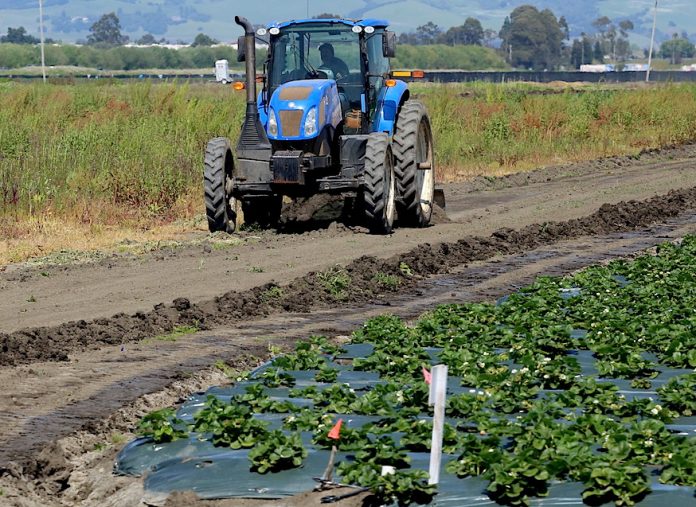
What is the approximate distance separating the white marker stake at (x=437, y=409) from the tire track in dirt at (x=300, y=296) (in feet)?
14.1

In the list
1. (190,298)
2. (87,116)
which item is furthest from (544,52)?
(190,298)

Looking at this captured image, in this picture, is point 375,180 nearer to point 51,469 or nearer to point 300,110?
point 300,110

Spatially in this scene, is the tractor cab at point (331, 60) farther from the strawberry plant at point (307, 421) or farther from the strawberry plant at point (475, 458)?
the strawberry plant at point (475, 458)

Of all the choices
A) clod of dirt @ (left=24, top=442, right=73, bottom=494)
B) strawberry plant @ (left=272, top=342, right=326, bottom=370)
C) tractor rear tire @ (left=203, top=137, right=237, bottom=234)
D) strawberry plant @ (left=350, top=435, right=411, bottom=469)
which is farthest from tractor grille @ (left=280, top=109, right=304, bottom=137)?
strawberry plant @ (left=350, top=435, right=411, bottom=469)

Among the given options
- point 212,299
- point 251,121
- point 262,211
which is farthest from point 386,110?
point 212,299

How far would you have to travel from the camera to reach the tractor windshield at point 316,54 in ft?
53.0

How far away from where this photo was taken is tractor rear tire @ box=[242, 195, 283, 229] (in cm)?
1694

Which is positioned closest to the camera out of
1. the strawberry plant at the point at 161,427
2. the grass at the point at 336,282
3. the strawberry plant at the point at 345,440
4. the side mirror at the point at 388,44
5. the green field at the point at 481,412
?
the green field at the point at 481,412

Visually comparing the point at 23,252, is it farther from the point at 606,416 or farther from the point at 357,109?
the point at 606,416

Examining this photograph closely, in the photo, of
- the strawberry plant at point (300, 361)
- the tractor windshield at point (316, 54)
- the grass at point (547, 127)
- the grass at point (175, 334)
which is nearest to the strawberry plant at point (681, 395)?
the strawberry plant at point (300, 361)

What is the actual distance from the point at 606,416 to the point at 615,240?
388 inches

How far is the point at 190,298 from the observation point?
1196 cm

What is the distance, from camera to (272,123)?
15672 millimetres

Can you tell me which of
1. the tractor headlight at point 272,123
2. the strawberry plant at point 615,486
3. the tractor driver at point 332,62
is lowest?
the strawberry plant at point 615,486
